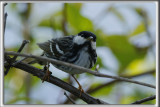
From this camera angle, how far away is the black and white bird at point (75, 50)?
1.96 m

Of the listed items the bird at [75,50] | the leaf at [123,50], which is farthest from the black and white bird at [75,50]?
the leaf at [123,50]

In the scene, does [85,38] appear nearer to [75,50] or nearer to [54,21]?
[75,50]

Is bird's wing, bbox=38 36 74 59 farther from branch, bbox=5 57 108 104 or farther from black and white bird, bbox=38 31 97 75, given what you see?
branch, bbox=5 57 108 104

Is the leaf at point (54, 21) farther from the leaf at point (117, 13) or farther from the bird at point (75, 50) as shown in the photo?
the leaf at point (117, 13)

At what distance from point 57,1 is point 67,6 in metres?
0.19

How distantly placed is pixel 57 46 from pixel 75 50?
19cm

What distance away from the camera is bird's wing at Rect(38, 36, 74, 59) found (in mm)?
2055

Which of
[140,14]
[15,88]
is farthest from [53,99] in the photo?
[140,14]

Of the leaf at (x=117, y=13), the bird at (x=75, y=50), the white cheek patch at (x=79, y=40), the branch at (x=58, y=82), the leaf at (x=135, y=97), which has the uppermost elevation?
the leaf at (x=117, y=13)

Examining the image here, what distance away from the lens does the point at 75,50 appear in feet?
6.65

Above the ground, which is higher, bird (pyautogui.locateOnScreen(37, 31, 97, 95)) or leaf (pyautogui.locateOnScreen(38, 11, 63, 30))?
leaf (pyautogui.locateOnScreen(38, 11, 63, 30))

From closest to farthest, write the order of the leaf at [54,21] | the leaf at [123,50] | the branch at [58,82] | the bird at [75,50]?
1. the branch at [58,82]
2. the bird at [75,50]
3. the leaf at [123,50]
4. the leaf at [54,21]

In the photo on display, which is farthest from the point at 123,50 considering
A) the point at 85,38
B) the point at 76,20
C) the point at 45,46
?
the point at 45,46

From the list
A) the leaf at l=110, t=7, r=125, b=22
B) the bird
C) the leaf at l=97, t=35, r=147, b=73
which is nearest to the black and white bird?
the bird
